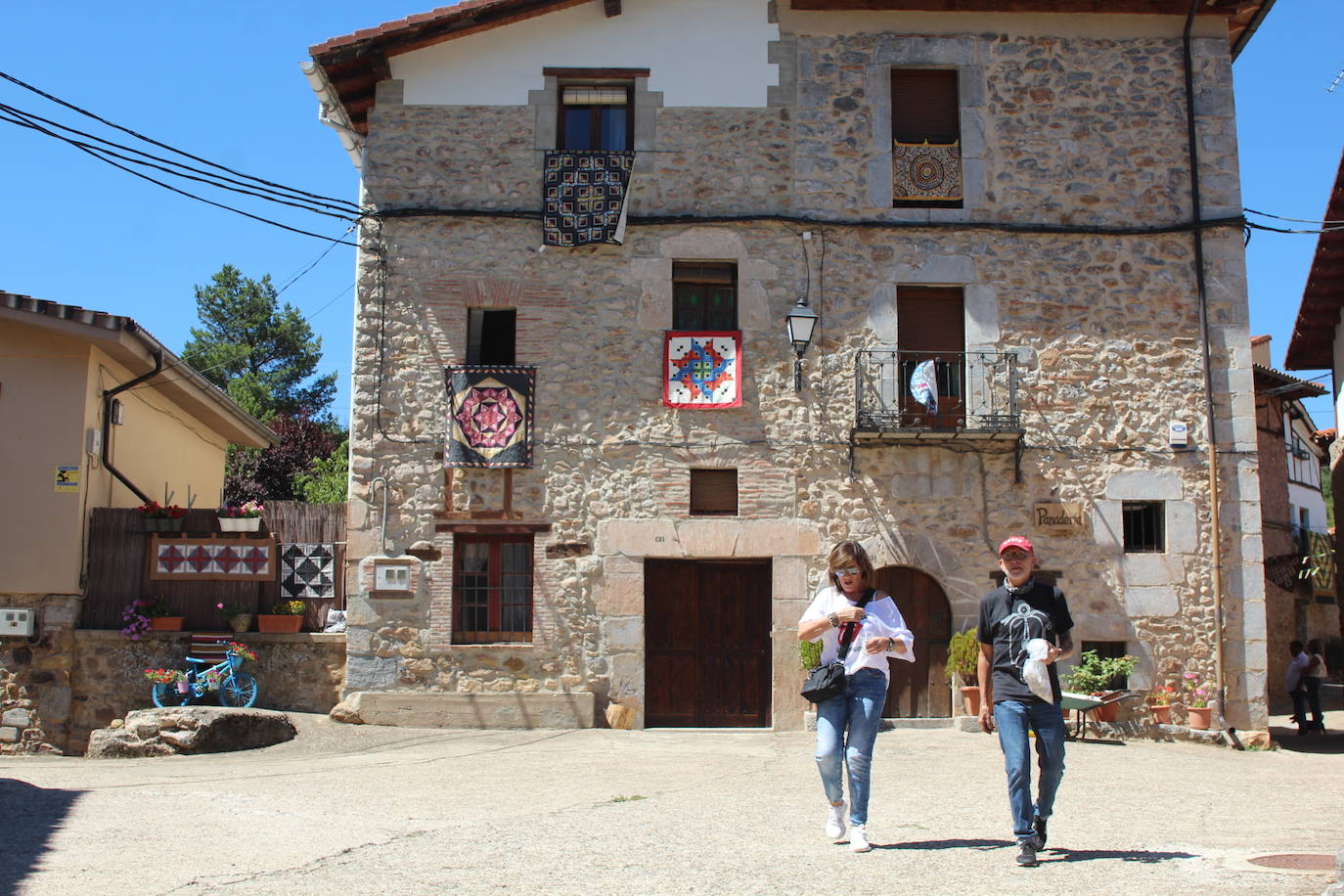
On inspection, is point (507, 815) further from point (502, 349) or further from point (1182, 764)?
point (502, 349)

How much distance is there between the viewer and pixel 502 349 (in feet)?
44.3

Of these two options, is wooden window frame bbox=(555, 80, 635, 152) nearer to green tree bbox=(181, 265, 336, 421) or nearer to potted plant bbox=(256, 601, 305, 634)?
potted plant bbox=(256, 601, 305, 634)

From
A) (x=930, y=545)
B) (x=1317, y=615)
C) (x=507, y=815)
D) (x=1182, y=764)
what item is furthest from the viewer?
(x=1317, y=615)

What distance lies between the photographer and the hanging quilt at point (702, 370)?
13.2m

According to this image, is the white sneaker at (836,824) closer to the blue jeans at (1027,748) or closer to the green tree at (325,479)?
the blue jeans at (1027,748)

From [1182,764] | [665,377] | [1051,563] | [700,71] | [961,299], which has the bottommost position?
[1182,764]

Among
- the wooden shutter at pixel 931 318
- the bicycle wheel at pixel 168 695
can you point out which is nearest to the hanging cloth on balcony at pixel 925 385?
the wooden shutter at pixel 931 318

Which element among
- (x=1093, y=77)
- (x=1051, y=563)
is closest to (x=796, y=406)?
(x=1051, y=563)

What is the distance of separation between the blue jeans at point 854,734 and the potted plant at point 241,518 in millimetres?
8663

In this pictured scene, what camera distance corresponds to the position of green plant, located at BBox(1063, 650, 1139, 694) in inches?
489

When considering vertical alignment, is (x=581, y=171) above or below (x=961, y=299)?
above

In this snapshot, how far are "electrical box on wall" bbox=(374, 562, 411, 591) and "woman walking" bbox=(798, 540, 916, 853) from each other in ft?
24.8

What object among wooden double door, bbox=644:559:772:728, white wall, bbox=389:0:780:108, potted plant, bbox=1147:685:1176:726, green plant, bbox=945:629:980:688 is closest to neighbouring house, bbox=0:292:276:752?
white wall, bbox=389:0:780:108

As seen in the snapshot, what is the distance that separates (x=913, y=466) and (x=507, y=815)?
719cm
